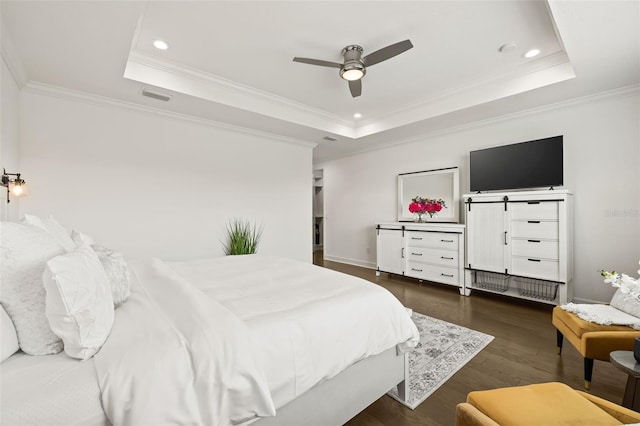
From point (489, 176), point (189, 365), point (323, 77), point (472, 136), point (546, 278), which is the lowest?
point (546, 278)

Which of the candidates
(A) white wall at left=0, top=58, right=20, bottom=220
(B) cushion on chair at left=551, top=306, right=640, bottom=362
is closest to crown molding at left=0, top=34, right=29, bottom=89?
(A) white wall at left=0, top=58, right=20, bottom=220

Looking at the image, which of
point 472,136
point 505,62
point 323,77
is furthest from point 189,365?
point 472,136

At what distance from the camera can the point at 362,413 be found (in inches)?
66.1

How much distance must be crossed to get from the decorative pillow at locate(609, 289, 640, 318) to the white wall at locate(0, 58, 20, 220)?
191 inches

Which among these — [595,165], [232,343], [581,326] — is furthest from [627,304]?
[232,343]

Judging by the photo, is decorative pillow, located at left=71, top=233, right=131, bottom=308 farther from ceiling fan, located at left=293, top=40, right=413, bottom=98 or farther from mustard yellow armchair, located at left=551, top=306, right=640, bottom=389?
mustard yellow armchair, located at left=551, top=306, right=640, bottom=389

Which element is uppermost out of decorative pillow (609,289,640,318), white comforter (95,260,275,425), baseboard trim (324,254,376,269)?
white comforter (95,260,275,425)

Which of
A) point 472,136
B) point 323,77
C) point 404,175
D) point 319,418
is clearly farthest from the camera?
point 404,175

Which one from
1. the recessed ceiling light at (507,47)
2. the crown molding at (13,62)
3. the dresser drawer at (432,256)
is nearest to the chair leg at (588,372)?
the dresser drawer at (432,256)

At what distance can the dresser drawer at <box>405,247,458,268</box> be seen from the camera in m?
4.16

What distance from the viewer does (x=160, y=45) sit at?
8.77 feet

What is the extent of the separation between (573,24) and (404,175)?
10.6ft

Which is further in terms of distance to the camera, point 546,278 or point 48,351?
point 546,278

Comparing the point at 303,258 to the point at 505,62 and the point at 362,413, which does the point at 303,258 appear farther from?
the point at 505,62
